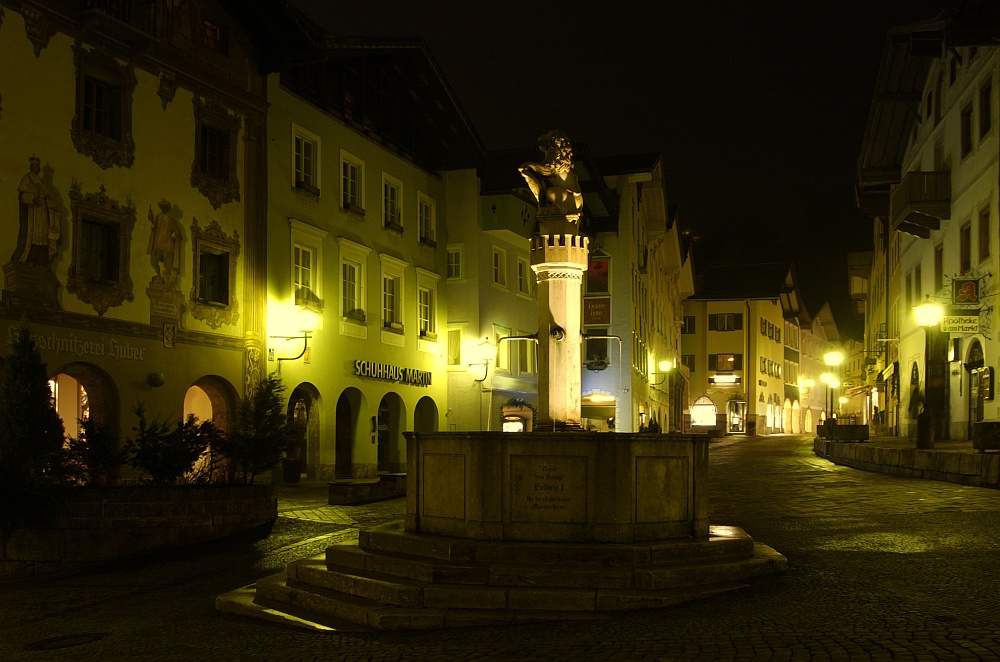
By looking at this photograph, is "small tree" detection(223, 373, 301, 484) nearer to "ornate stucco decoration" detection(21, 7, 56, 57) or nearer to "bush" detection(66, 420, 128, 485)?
"bush" detection(66, 420, 128, 485)

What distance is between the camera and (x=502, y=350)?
37906 mm

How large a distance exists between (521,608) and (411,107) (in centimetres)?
2776

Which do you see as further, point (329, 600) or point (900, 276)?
point (900, 276)

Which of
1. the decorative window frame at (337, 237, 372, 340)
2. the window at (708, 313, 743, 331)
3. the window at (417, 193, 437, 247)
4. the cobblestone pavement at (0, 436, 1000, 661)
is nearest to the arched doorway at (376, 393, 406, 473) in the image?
the decorative window frame at (337, 237, 372, 340)

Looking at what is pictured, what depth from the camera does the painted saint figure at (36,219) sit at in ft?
64.5

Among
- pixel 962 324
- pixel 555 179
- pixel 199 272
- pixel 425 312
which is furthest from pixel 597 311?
pixel 555 179

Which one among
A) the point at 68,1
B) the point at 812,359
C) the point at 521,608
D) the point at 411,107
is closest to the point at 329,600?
the point at 521,608

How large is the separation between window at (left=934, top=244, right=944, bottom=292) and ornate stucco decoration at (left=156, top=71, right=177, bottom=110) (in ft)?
80.1

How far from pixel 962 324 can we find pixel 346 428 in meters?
17.0

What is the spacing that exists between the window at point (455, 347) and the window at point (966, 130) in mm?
16736

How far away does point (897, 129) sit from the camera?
143 ft

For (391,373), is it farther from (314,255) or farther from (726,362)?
(726,362)

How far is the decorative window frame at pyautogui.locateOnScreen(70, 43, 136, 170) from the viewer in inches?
824

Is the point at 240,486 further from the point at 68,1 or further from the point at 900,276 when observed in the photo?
the point at 900,276
